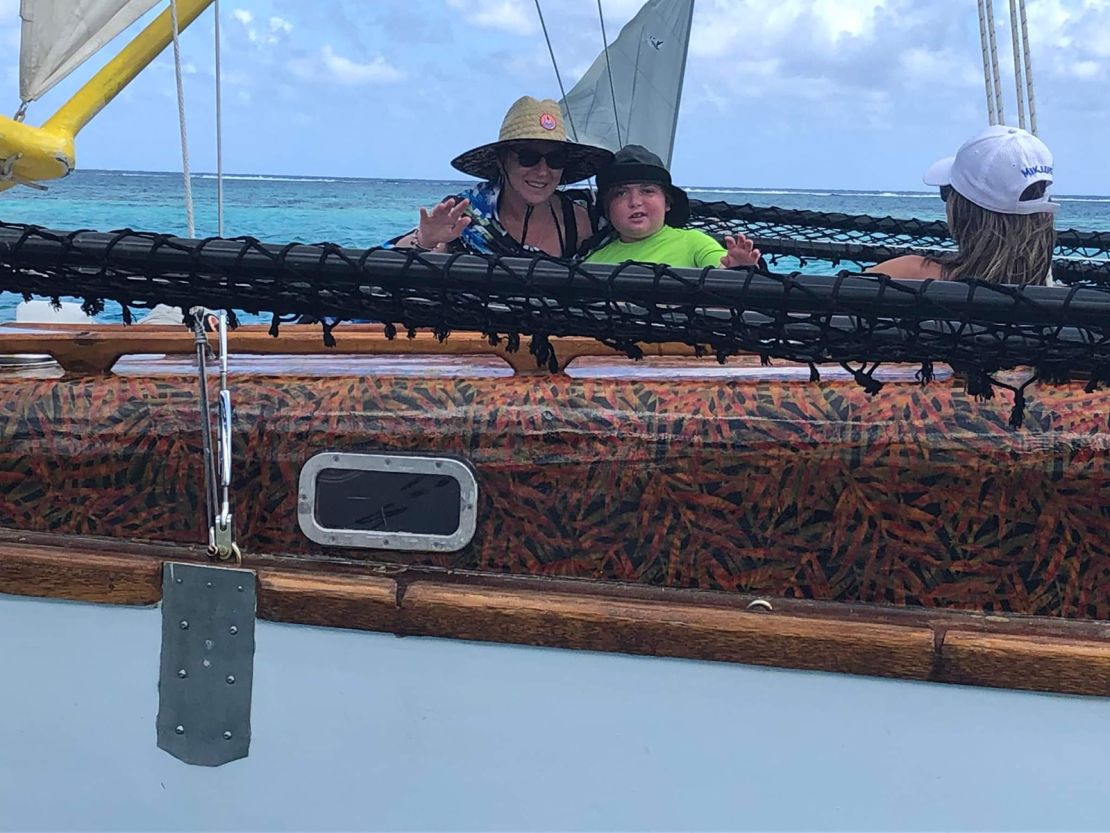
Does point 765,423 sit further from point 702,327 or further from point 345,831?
point 345,831

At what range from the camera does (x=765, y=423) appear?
1605mm

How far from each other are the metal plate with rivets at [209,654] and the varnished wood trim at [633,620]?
32 millimetres

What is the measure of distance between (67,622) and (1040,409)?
1386mm

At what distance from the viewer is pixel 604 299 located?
5.15ft

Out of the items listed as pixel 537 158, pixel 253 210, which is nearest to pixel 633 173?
pixel 537 158

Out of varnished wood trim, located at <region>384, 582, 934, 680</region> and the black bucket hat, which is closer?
varnished wood trim, located at <region>384, 582, 934, 680</region>

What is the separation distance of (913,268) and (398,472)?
3.27 ft

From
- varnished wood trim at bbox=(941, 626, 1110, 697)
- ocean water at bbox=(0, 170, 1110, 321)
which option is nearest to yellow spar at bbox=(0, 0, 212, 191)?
varnished wood trim at bbox=(941, 626, 1110, 697)

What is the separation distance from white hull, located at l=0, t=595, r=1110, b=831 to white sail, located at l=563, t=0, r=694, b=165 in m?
5.98

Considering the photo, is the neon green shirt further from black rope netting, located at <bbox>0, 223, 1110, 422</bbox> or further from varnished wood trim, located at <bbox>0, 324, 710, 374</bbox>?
Answer: black rope netting, located at <bbox>0, 223, 1110, 422</bbox>

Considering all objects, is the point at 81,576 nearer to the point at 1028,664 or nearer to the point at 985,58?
the point at 1028,664

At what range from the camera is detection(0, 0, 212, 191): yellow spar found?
98.0 inches

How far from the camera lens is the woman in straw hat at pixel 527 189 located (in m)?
2.75

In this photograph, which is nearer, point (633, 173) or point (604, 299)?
point (604, 299)
